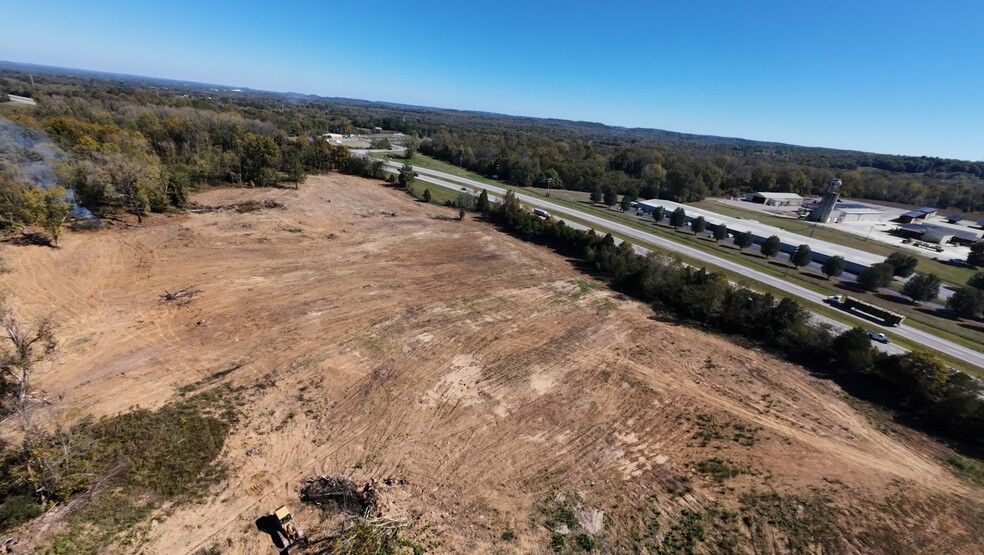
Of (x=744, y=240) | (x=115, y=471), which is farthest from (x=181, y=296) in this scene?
(x=744, y=240)

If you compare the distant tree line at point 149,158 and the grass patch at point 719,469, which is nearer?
the grass patch at point 719,469

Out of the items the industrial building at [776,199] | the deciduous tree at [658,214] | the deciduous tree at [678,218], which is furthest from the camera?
the industrial building at [776,199]

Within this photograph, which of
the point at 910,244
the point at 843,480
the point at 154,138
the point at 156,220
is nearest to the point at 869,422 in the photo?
the point at 843,480

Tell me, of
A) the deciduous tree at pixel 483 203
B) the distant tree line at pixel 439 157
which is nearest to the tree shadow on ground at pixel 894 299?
the distant tree line at pixel 439 157

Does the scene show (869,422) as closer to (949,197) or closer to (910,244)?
(910,244)

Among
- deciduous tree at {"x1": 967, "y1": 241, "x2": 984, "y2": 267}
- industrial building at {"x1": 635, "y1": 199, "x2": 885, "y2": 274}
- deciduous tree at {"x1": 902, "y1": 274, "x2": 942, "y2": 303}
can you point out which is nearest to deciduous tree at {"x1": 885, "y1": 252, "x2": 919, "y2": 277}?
industrial building at {"x1": 635, "y1": 199, "x2": 885, "y2": 274}

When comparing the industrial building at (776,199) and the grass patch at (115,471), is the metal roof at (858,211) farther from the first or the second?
the grass patch at (115,471)

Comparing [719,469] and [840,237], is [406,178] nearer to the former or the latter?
[719,469]
